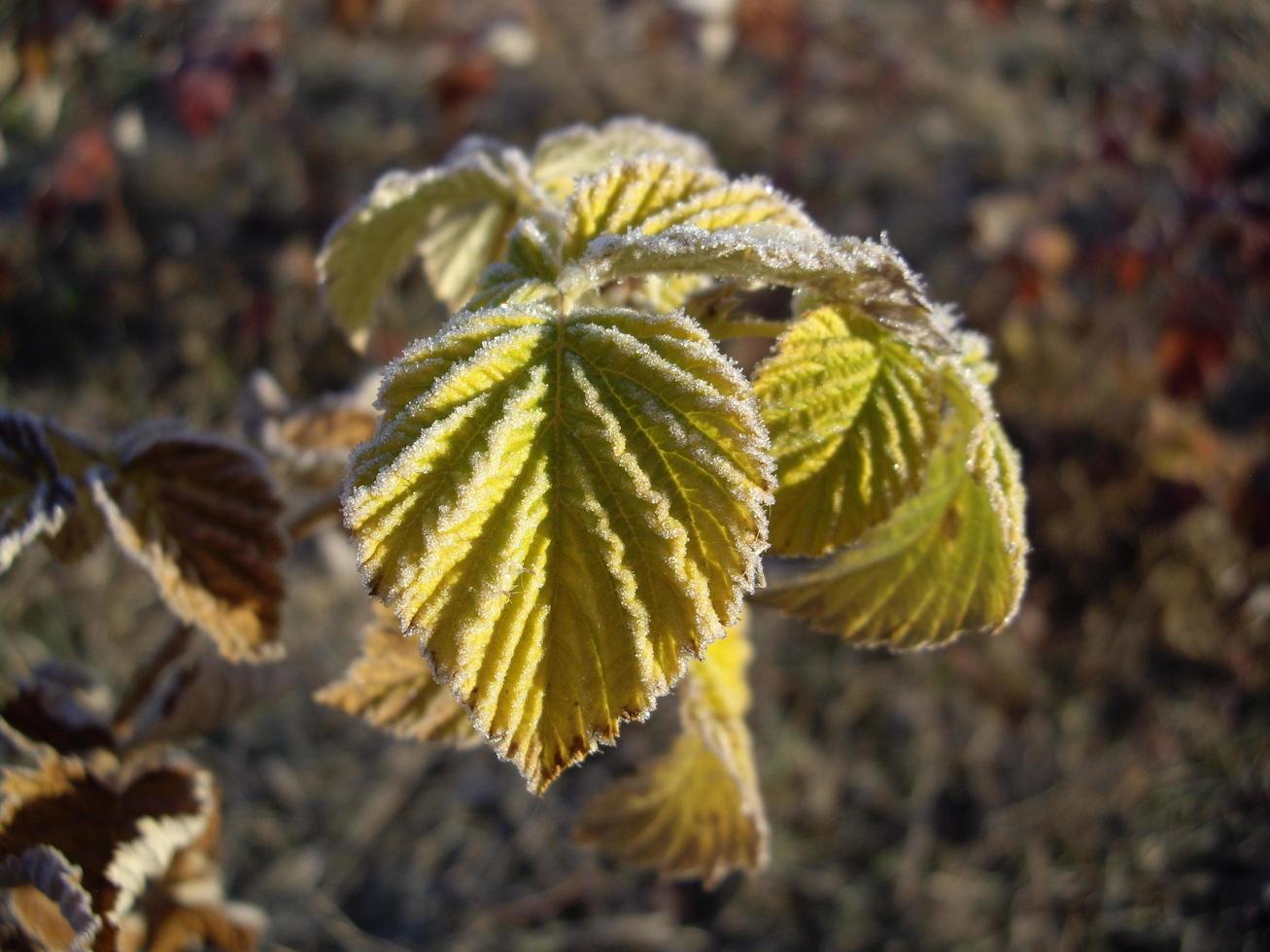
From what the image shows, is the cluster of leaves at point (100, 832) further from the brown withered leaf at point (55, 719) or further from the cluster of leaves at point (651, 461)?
the cluster of leaves at point (651, 461)

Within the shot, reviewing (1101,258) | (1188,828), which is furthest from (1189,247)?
(1188,828)

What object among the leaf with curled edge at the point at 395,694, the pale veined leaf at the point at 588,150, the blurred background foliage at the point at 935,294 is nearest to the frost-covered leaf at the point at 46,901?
the leaf with curled edge at the point at 395,694

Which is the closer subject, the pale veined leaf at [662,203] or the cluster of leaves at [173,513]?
the pale veined leaf at [662,203]

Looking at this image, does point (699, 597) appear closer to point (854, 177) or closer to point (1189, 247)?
point (1189, 247)

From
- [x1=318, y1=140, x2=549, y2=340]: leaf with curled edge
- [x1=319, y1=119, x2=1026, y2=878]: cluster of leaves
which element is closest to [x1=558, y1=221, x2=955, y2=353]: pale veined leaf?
[x1=319, y1=119, x2=1026, y2=878]: cluster of leaves

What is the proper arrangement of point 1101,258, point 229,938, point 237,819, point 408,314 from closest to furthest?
point 229,938
point 237,819
point 1101,258
point 408,314

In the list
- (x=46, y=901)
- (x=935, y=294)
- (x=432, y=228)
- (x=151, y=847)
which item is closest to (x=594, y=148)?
(x=432, y=228)
